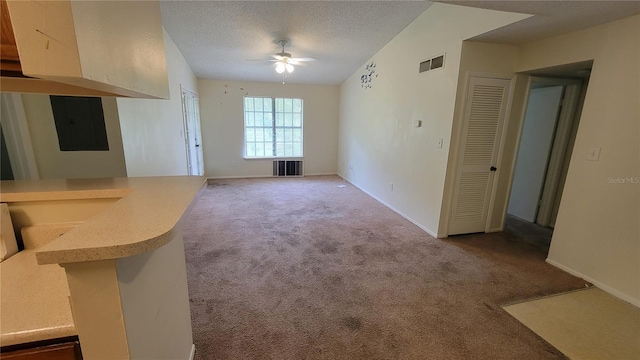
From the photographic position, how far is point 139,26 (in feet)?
3.35

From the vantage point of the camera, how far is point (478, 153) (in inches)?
121

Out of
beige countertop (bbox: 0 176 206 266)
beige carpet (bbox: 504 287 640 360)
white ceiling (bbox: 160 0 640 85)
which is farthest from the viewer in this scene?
white ceiling (bbox: 160 0 640 85)

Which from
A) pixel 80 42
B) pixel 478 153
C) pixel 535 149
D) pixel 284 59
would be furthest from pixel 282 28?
pixel 535 149

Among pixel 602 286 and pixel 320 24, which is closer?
pixel 602 286

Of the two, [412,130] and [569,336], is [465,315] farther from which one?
[412,130]

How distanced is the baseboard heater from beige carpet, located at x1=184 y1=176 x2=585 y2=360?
299cm

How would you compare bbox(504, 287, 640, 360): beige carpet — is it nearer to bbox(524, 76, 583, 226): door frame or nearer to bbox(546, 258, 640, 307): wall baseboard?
bbox(546, 258, 640, 307): wall baseboard

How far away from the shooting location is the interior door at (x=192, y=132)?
465 cm

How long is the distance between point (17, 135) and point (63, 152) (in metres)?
0.27

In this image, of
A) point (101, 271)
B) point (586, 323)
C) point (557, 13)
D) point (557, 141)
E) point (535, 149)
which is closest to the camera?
point (101, 271)

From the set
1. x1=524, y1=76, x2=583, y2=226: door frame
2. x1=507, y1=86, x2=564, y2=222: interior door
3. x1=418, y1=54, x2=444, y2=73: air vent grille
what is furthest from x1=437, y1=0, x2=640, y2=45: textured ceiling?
x1=507, y1=86, x2=564, y2=222: interior door

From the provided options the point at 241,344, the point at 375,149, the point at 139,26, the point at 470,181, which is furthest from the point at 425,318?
the point at 375,149

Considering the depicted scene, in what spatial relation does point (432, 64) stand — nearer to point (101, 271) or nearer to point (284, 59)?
point (284, 59)

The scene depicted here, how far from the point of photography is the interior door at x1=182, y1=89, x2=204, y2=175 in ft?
15.3
